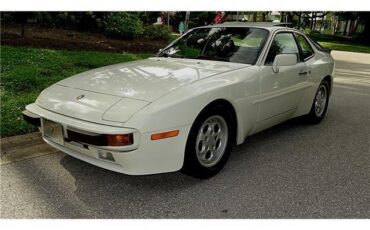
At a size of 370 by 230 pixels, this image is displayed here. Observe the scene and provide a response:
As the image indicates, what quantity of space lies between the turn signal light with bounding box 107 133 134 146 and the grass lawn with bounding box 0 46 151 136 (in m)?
2.05

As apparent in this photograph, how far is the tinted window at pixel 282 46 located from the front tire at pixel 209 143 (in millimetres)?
975

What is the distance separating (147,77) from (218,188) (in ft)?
3.92

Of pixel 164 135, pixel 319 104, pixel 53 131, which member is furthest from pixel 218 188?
pixel 319 104

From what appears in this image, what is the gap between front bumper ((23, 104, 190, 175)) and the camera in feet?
8.48

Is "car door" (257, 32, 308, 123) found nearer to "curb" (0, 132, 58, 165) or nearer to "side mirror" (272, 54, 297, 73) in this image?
"side mirror" (272, 54, 297, 73)

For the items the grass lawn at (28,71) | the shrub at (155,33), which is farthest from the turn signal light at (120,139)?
the shrub at (155,33)

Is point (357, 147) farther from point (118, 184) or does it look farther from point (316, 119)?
point (118, 184)

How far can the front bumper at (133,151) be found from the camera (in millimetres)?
2584

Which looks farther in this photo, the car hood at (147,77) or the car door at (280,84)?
the car door at (280,84)

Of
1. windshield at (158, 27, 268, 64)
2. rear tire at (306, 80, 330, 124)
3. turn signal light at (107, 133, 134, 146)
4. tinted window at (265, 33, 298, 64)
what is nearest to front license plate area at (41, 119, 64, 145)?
turn signal light at (107, 133, 134, 146)

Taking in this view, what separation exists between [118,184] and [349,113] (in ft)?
14.2

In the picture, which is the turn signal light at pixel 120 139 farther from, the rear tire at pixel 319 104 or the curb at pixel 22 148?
the rear tire at pixel 319 104

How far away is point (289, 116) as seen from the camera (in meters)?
4.33

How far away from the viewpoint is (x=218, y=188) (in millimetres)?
3027
